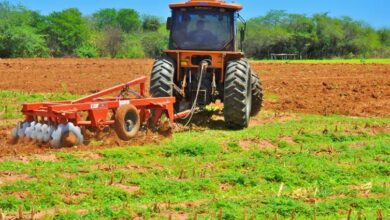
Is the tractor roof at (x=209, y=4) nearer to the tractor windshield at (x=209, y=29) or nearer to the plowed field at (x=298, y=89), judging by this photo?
the tractor windshield at (x=209, y=29)

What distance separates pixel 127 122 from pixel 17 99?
7.27m

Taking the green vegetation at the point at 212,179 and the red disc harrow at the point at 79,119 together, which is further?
the red disc harrow at the point at 79,119

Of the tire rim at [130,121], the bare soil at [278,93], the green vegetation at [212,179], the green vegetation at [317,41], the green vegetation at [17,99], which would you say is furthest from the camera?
the green vegetation at [317,41]

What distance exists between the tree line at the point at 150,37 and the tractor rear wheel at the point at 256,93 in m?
41.9

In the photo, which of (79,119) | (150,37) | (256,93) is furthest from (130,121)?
(150,37)

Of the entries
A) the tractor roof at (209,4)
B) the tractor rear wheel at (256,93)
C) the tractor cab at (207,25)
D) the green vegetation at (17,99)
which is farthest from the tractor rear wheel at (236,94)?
the green vegetation at (17,99)

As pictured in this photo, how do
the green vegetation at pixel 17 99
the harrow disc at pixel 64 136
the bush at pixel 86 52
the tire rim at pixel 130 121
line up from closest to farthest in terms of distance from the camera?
the harrow disc at pixel 64 136
the tire rim at pixel 130 121
the green vegetation at pixel 17 99
the bush at pixel 86 52

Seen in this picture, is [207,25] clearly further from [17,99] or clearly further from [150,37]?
[150,37]

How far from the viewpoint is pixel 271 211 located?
20.3ft

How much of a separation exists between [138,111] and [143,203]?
4.11 m

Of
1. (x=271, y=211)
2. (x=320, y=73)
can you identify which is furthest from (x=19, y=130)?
(x=320, y=73)

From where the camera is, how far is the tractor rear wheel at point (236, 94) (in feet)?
37.7

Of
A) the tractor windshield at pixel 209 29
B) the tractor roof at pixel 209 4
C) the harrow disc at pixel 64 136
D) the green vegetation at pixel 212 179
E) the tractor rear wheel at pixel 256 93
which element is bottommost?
the green vegetation at pixel 212 179

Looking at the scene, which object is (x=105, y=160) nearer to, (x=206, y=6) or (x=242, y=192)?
(x=242, y=192)
